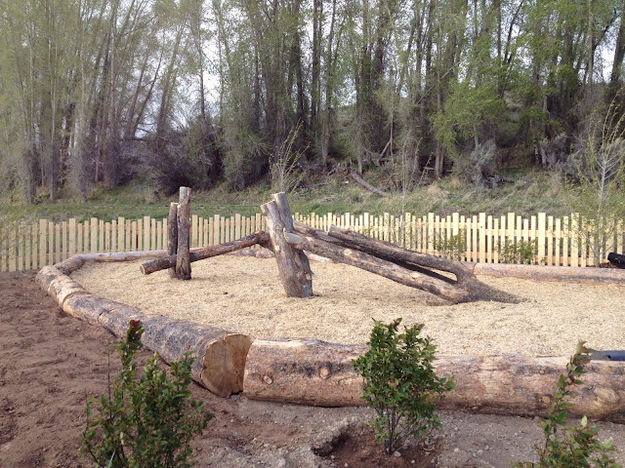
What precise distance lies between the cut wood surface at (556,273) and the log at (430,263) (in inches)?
77.7

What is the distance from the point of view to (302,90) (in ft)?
80.7

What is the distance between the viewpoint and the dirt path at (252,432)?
2293 mm

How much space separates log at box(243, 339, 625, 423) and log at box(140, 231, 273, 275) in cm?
417

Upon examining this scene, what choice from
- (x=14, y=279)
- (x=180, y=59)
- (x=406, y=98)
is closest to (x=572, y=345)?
(x=14, y=279)

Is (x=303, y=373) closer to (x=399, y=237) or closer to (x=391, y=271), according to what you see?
(x=391, y=271)

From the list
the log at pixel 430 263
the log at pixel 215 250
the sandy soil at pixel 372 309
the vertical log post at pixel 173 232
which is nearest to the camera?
the sandy soil at pixel 372 309

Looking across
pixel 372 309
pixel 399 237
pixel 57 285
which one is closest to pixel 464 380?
pixel 372 309

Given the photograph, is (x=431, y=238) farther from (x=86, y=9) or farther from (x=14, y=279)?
(x=86, y=9)

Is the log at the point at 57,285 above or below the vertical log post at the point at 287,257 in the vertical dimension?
below

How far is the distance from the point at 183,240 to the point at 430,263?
3.81 metres

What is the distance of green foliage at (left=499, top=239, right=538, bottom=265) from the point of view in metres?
9.58

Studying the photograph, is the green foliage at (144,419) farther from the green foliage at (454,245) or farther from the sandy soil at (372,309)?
the green foliage at (454,245)

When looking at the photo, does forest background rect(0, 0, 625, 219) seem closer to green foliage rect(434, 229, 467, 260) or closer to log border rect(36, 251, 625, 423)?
green foliage rect(434, 229, 467, 260)

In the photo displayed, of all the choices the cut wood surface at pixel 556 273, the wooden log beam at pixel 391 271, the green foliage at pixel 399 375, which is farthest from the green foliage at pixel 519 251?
the green foliage at pixel 399 375
